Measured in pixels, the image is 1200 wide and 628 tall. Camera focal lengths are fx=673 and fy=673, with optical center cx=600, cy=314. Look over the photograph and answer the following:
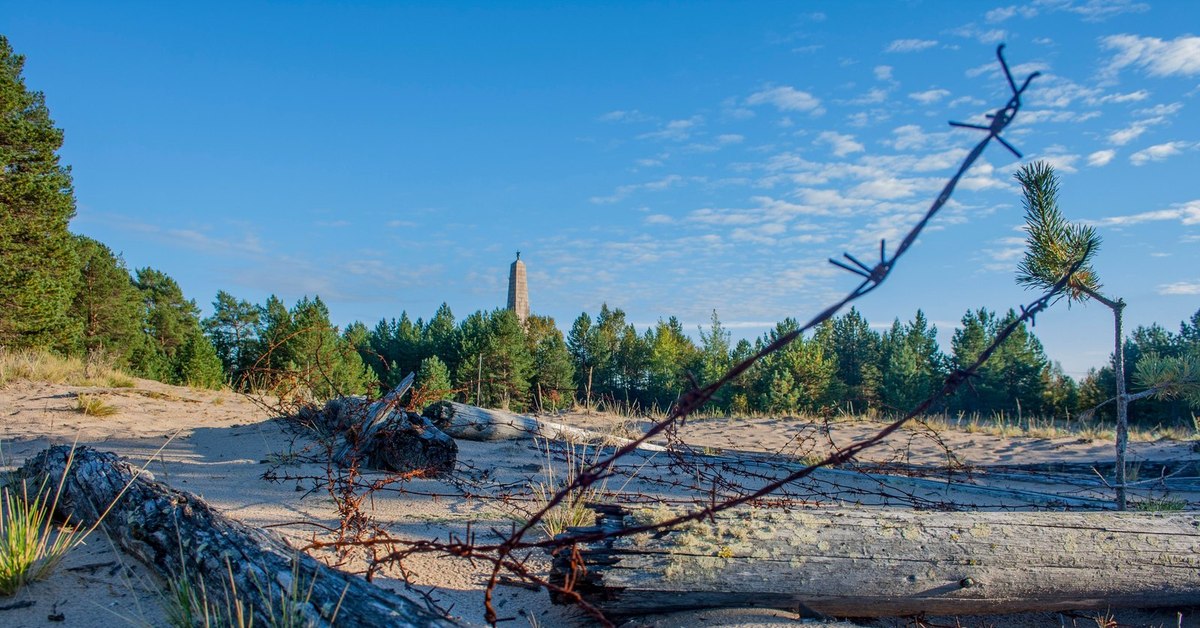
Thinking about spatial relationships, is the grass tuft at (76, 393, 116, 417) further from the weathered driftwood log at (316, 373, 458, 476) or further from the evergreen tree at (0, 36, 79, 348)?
the evergreen tree at (0, 36, 79, 348)

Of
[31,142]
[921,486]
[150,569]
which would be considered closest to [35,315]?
[31,142]

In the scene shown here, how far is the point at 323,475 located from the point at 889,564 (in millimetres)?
4354

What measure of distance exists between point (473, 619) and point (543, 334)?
158 feet

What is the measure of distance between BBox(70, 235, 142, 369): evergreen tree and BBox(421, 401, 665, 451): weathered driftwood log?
30.4 m

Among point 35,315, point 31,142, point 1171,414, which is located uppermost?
point 31,142

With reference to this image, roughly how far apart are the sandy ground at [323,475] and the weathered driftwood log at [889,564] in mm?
141

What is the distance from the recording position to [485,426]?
7965 millimetres

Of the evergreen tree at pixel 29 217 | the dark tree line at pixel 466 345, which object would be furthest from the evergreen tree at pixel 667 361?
the evergreen tree at pixel 29 217

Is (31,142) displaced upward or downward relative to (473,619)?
upward

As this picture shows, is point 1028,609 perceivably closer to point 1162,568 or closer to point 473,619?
point 1162,568

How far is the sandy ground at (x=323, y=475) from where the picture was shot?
2.84 meters

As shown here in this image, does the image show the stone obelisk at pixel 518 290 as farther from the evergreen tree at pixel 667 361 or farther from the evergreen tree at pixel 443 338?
the evergreen tree at pixel 667 361

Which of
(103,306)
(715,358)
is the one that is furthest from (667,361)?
(103,306)

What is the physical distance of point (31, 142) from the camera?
21.0m
